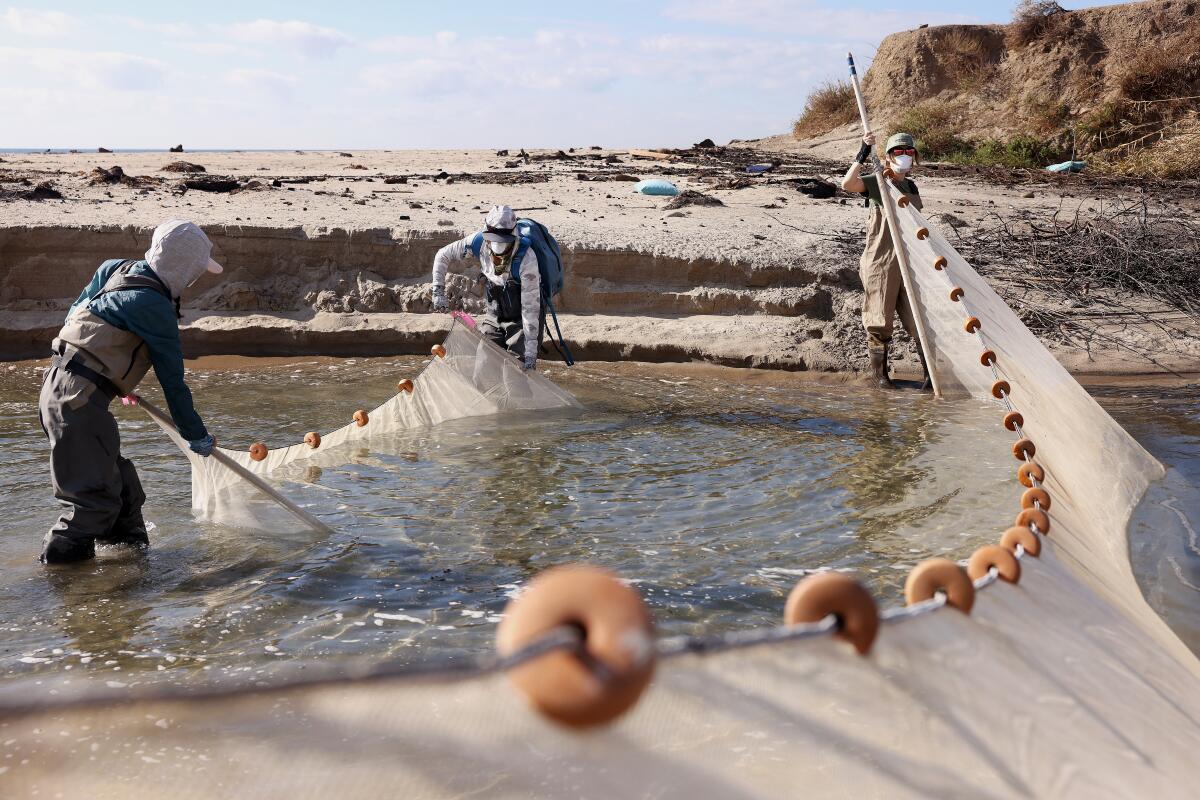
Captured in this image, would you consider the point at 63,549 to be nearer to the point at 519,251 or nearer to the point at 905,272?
the point at 519,251

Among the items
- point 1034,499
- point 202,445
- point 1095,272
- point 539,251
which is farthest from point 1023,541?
point 1095,272

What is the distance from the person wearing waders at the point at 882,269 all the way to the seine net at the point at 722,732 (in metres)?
6.33

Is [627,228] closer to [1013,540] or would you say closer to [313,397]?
[313,397]

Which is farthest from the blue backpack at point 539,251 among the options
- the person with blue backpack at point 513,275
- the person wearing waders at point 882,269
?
the person wearing waders at point 882,269

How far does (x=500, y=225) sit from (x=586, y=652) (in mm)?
6353

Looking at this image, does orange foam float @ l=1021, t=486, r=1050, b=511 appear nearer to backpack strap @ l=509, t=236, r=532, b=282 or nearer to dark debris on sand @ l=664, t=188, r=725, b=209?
backpack strap @ l=509, t=236, r=532, b=282

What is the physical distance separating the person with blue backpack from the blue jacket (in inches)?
122

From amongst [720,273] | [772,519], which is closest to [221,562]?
[772,519]

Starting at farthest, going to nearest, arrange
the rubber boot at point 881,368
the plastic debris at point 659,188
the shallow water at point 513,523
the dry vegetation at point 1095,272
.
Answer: the plastic debris at point 659,188 < the dry vegetation at point 1095,272 < the rubber boot at point 881,368 < the shallow water at point 513,523

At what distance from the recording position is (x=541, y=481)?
647 cm

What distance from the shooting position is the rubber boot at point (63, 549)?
4.71 metres

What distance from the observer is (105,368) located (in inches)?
177

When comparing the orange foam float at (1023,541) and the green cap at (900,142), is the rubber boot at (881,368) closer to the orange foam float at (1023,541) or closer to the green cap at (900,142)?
the green cap at (900,142)

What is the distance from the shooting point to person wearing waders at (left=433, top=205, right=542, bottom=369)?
743cm
